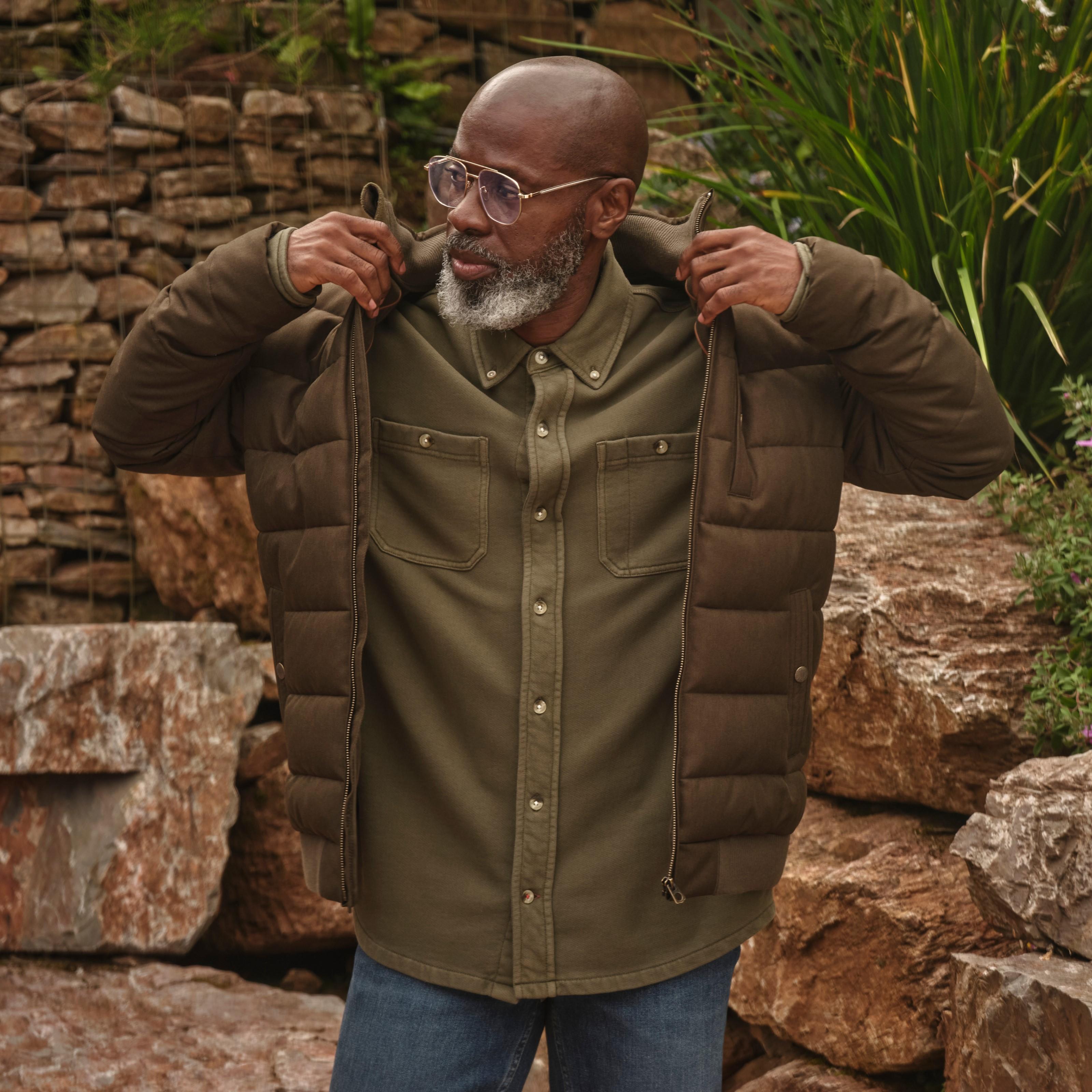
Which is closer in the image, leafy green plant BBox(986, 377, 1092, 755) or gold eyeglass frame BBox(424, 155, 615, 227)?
gold eyeglass frame BBox(424, 155, 615, 227)

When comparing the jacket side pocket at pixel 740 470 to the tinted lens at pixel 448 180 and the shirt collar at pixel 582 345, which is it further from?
the tinted lens at pixel 448 180

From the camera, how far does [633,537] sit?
192cm

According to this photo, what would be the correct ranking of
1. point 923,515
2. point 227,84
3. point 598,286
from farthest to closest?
point 227,84
point 923,515
point 598,286

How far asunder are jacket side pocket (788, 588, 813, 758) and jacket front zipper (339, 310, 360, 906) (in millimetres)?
673

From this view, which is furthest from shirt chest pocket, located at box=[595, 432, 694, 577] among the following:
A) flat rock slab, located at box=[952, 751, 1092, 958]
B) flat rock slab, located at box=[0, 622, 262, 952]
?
flat rock slab, located at box=[0, 622, 262, 952]

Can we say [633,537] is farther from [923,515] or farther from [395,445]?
[923,515]

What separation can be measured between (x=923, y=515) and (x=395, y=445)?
6.22 ft

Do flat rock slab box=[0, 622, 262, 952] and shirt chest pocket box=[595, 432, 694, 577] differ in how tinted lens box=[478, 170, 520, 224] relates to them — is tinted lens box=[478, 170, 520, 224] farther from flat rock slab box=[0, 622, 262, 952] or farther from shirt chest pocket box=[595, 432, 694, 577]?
→ flat rock slab box=[0, 622, 262, 952]

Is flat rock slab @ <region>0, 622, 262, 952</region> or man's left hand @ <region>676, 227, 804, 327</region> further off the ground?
man's left hand @ <region>676, 227, 804, 327</region>

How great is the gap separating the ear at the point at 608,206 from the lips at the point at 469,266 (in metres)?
0.21

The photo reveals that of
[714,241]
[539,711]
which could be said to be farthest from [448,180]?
[539,711]

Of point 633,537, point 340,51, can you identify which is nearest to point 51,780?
point 633,537

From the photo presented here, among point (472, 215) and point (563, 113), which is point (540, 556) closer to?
point (472, 215)

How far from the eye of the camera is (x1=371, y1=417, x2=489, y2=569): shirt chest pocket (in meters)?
1.89
